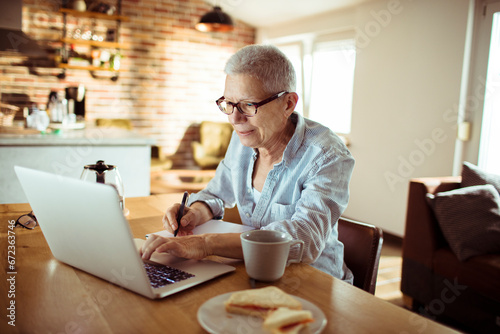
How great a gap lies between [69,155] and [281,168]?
1.99m

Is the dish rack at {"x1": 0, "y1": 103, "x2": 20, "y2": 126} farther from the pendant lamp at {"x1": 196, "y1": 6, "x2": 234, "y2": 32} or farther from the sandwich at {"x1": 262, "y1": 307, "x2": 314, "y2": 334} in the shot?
the sandwich at {"x1": 262, "y1": 307, "x2": 314, "y2": 334}

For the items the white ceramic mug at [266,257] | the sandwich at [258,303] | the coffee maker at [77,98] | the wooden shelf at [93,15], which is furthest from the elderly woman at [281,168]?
the wooden shelf at [93,15]

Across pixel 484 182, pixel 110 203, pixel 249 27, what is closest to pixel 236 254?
pixel 110 203

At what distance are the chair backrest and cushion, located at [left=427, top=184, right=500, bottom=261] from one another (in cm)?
130

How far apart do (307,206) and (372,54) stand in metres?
3.24

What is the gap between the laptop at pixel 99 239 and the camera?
2.39 ft

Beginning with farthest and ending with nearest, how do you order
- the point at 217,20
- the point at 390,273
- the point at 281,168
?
1. the point at 217,20
2. the point at 390,273
3. the point at 281,168

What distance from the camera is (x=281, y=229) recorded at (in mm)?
1034

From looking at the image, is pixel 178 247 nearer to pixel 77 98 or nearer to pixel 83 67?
pixel 77 98

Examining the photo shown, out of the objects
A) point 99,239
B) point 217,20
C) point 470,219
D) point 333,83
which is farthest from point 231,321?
point 333,83

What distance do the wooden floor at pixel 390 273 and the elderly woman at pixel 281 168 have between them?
5.05 ft

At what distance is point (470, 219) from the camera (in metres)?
2.27

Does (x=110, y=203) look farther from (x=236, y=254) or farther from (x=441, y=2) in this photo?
(x=441, y=2)

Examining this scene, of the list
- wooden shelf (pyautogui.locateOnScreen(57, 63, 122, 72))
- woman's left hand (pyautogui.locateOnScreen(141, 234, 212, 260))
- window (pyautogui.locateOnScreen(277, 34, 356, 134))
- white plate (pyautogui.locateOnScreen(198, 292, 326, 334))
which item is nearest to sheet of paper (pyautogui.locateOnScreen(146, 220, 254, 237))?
woman's left hand (pyautogui.locateOnScreen(141, 234, 212, 260))
